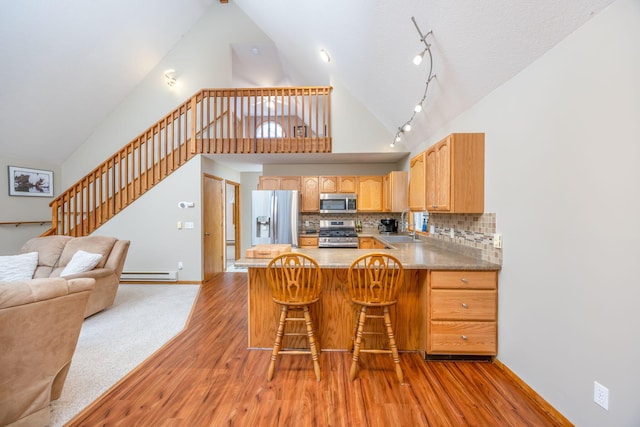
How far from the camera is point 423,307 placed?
244 cm

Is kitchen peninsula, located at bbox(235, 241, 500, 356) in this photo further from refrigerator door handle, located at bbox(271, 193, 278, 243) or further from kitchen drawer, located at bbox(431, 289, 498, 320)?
refrigerator door handle, located at bbox(271, 193, 278, 243)

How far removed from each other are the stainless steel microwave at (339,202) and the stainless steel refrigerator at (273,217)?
2.12ft

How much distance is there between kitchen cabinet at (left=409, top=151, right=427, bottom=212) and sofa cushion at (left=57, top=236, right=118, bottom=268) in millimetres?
4144

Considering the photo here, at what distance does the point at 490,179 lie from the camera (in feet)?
7.79

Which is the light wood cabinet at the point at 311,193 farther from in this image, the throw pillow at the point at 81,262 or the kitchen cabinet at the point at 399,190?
the throw pillow at the point at 81,262

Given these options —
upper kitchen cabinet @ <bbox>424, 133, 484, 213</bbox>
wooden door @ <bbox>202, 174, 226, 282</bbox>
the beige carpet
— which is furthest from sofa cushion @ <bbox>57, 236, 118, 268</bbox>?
upper kitchen cabinet @ <bbox>424, 133, 484, 213</bbox>

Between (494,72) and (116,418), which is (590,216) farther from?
(116,418)

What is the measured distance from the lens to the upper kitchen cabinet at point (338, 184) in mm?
5297

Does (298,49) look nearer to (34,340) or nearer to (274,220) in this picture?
(274,220)

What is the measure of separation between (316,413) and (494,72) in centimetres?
289

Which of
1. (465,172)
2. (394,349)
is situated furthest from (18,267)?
(465,172)

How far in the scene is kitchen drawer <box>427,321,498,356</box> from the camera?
2.27 m

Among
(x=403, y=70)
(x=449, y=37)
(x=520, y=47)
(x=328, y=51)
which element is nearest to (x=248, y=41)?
(x=328, y=51)

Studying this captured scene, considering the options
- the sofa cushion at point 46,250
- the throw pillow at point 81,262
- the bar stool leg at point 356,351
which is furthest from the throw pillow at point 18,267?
the bar stool leg at point 356,351
